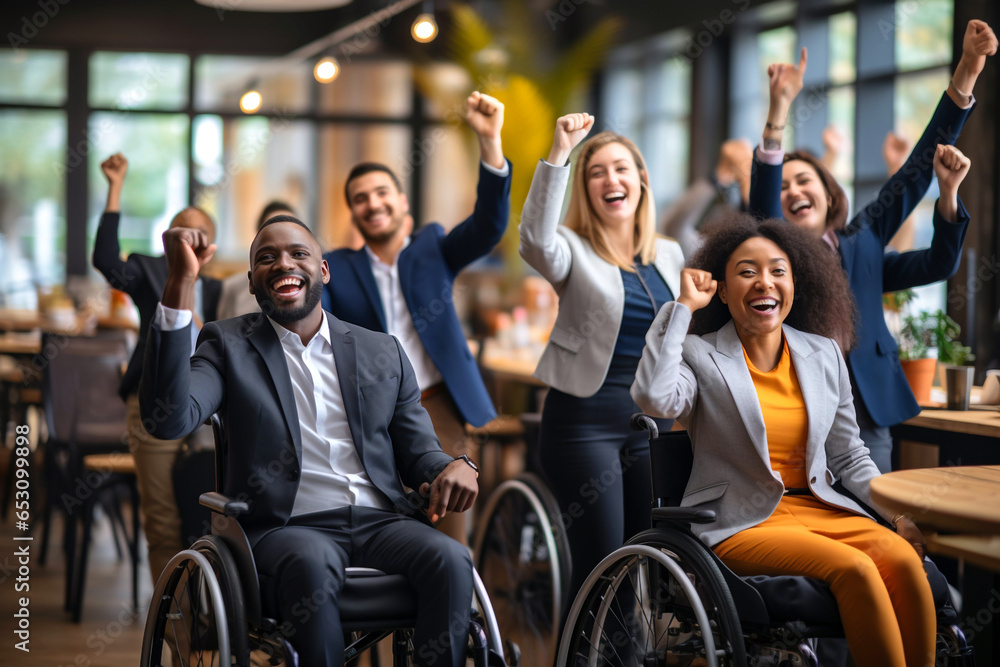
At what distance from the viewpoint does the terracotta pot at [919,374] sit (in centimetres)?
312

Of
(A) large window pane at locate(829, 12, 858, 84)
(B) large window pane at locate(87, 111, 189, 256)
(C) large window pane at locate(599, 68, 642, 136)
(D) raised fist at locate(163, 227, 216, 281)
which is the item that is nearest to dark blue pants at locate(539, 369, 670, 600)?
(D) raised fist at locate(163, 227, 216, 281)

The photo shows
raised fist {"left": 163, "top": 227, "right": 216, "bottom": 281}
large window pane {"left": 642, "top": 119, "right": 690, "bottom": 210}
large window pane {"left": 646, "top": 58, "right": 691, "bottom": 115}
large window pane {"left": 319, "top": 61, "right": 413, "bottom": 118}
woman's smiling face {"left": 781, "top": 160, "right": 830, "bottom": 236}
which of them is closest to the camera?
raised fist {"left": 163, "top": 227, "right": 216, "bottom": 281}

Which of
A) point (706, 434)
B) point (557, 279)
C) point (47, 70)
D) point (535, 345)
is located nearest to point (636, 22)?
point (535, 345)

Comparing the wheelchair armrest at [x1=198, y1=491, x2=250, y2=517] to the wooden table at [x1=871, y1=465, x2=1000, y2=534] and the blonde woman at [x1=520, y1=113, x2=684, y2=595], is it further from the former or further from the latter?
the wooden table at [x1=871, y1=465, x2=1000, y2=534]

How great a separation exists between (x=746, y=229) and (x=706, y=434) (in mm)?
509

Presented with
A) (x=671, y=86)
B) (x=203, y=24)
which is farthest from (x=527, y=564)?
(x=203, y=24)

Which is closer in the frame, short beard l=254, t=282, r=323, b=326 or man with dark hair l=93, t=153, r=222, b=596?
short beard l=254, t=282, r=323, b=326

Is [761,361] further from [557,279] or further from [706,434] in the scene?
[557,279]

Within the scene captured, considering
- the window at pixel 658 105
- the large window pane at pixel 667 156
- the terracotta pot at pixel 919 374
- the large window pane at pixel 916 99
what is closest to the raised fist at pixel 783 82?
the terracotta pot at pixel 919 374

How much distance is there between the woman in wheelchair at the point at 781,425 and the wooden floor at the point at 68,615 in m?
2.08

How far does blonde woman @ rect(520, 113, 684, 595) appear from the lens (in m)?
2.62

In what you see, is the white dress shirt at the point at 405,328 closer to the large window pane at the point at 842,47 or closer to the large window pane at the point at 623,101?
the large window pane at the point at 842,47

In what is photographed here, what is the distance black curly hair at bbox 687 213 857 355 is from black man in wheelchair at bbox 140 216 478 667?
73cm

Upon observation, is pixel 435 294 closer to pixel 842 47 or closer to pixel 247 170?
Result: pixel 842 47
